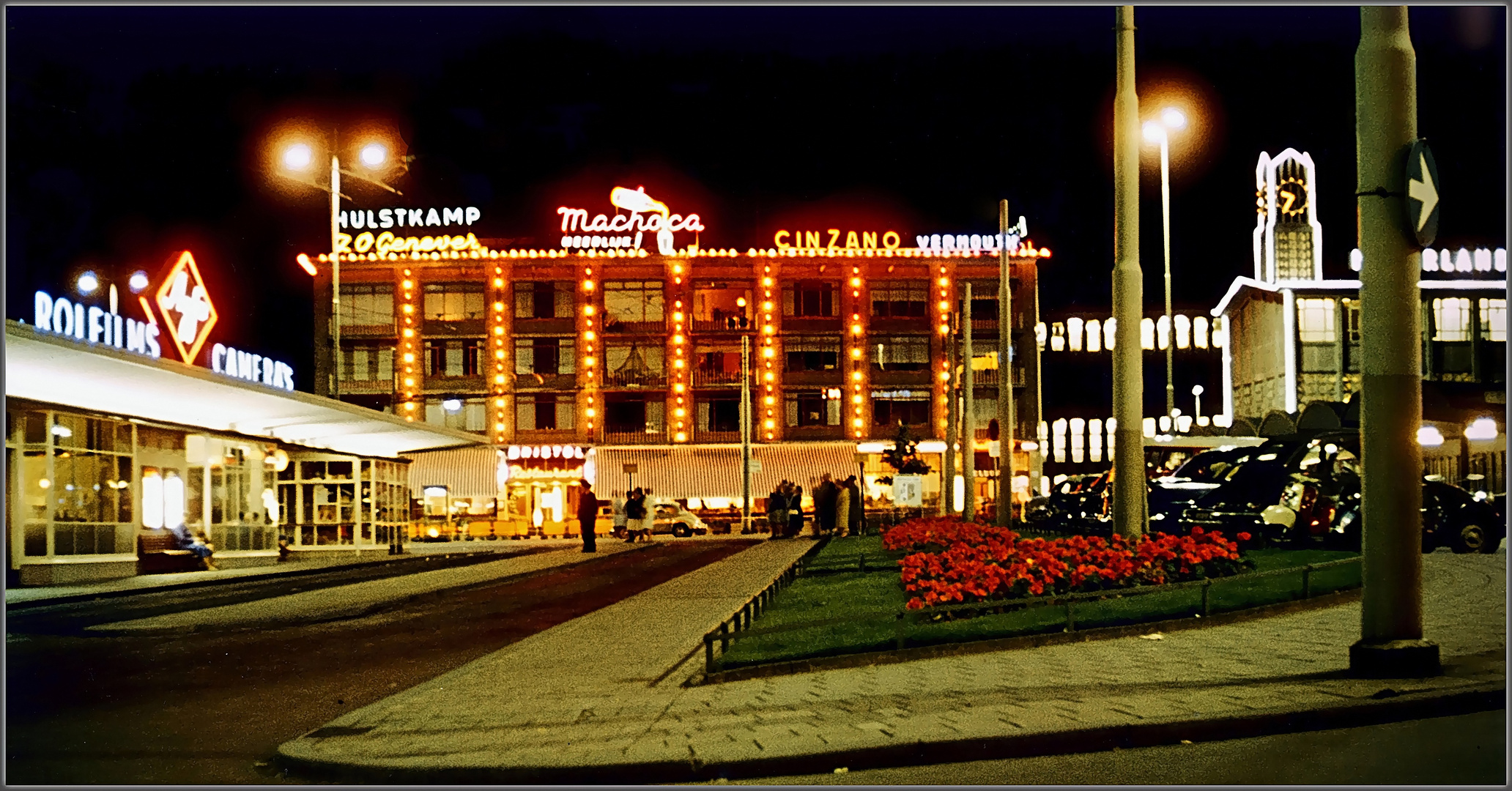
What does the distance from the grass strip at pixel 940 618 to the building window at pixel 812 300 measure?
179ft

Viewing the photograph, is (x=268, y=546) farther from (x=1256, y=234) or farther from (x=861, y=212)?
(x=861, y=212)

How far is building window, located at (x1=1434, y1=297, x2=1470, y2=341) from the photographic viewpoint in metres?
58.6

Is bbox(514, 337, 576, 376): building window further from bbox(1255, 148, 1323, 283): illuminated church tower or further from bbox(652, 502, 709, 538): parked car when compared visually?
bbox(1255, 148, 1323, 283): illuminated church tower

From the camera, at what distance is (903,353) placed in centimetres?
7588

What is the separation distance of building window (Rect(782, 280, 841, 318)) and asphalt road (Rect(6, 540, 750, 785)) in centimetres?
5289

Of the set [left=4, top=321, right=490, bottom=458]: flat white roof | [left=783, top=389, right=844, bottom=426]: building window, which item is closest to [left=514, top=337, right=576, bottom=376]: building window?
[left=783, top=389, right=844, bottom=426]: building window

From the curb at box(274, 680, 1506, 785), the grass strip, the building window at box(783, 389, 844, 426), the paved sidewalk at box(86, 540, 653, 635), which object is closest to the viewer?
the curb at box(274, 680, 1506, 785)

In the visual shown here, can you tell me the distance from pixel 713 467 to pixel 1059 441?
19550mm

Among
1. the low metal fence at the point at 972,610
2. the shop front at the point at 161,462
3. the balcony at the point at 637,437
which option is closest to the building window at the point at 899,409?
the balcony at the point at 637,437

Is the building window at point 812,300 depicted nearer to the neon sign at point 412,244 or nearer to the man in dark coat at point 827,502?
the neon sign at point 412,244

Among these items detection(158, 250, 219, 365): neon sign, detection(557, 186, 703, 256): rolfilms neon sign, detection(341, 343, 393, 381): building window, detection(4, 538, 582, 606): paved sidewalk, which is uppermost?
detection(557, 186, 703, 256): rolfilms neon sign

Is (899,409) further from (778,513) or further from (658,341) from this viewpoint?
(778,513)

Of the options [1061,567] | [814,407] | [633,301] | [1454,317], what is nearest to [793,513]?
[814,407]

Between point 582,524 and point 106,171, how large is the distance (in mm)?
30209
